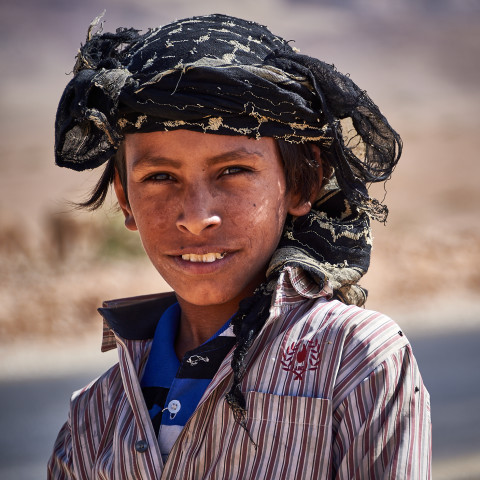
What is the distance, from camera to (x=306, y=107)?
2047 millimetres

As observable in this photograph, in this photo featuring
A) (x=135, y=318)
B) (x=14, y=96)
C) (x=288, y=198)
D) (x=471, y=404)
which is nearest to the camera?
(x=288, y=198)

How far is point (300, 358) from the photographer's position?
6.20 ft

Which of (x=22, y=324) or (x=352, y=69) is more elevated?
(x=352, y=69)

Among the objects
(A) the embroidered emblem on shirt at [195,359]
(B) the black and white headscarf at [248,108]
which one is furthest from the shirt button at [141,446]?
(B) the black and white headscarf at [248,108]

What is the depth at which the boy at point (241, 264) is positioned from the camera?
5.92 ft

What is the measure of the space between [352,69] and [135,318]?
23.4m

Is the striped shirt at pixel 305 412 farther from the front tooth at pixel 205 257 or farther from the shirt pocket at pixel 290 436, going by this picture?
the front tooth at pixel 205 257

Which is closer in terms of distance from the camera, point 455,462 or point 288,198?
point 288,198

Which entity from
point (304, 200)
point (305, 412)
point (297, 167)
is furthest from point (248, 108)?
point (305, 412)

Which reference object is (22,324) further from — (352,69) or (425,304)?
(352,69)

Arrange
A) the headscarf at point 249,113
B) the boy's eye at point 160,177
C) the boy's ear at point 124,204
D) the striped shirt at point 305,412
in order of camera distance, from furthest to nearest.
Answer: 1. the boy's ear at point 124,204
2. the boy's eye at point 160,177
3. the headscarf at point 249,113
4. the striped shirt at point 305,412

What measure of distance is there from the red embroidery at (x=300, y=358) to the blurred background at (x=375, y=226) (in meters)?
1.04

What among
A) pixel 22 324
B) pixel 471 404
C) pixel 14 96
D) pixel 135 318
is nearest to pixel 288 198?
pixel 135 318

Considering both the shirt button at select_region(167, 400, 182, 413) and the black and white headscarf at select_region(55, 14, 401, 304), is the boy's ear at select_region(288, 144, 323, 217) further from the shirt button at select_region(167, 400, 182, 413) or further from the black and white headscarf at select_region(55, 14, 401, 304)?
the shirt button at select_region(167, 400, 182, 413)
